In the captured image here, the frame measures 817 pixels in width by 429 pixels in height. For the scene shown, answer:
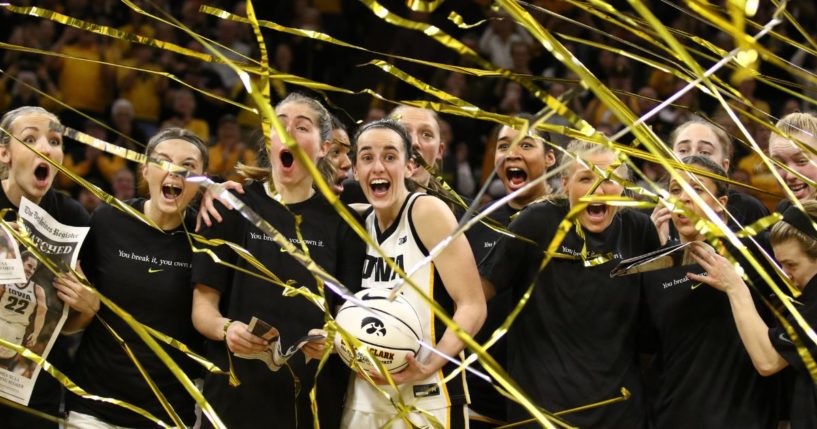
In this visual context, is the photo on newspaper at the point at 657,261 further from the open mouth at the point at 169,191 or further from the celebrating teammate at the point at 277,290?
the open mouth at the point at 169,191

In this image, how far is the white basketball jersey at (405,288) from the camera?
3037mm

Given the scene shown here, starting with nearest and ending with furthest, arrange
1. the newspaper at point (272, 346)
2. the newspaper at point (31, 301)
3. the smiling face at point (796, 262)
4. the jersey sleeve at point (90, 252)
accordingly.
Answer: the newspaper at point (272, 346) → the smiling face at point (796, 262) → the newspaper at point (31, 301) → the jersey sleeve at point (90, 252)

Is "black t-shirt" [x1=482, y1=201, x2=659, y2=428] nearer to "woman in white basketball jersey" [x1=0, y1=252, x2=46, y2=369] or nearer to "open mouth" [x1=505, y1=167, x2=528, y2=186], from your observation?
"open mouth" [x1=505, y1=167, x2=528, y2=186]

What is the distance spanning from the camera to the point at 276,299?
321 cm

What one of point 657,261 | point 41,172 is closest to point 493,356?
point 657,261

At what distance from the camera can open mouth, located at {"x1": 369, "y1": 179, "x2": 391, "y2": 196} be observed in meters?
3.17

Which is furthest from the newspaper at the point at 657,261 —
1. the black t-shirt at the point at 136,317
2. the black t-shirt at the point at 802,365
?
the black t-shirt at the point at 136,317

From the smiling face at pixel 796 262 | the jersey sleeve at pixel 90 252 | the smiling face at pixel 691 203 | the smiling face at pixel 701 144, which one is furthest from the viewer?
the smiling face at pixel 701 144

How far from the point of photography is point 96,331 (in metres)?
3.52

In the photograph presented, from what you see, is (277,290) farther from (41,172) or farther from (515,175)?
(515,175)

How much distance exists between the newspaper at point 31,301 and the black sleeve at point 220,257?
436 millimetres

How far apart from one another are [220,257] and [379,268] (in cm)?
54

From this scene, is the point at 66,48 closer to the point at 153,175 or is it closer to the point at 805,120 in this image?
the point at 153,175

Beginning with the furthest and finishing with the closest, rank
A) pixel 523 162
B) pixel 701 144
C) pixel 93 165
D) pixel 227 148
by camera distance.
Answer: pixel 227 148 → pixel 93 165 → pixel 523 162 → pixel 701 144
